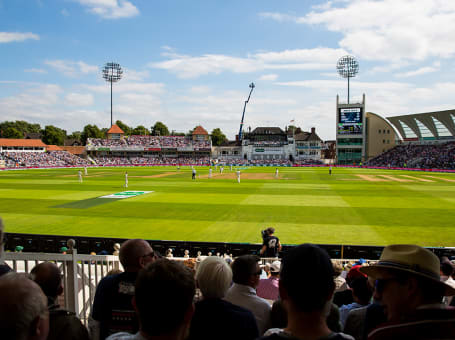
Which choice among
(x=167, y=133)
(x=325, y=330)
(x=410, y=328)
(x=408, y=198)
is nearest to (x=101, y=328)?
(x=325, y=330)

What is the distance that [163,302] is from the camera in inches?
75.8

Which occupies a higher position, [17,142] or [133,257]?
[17,142]

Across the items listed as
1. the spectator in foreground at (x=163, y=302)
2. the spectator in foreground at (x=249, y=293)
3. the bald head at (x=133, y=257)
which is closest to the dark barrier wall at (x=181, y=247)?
the spectator in foreground at (x=249, y=293)

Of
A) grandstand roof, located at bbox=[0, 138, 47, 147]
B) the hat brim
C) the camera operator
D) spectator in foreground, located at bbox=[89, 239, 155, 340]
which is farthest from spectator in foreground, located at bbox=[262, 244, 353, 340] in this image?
grandstand roof, located at bbox=[0, 138, 47, 147]

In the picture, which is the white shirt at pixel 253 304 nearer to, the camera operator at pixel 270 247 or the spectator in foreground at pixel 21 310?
the spectator in foreground at pixel 21 310

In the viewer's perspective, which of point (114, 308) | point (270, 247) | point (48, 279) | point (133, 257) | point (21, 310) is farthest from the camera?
point (270, 247)

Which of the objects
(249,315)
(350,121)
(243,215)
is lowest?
(243,215)

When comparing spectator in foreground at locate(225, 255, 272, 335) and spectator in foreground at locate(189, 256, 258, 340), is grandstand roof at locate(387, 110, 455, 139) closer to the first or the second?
spectator in foreground at locate(225, 255, 272, 335)

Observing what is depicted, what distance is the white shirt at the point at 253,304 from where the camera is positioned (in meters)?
3.36

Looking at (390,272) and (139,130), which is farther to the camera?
(139,130)

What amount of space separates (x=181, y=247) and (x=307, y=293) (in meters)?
9.44

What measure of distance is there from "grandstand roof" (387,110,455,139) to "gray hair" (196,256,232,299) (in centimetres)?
7569

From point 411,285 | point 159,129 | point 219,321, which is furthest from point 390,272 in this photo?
point 159,129

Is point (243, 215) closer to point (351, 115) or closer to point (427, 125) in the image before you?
point (427, 125)
